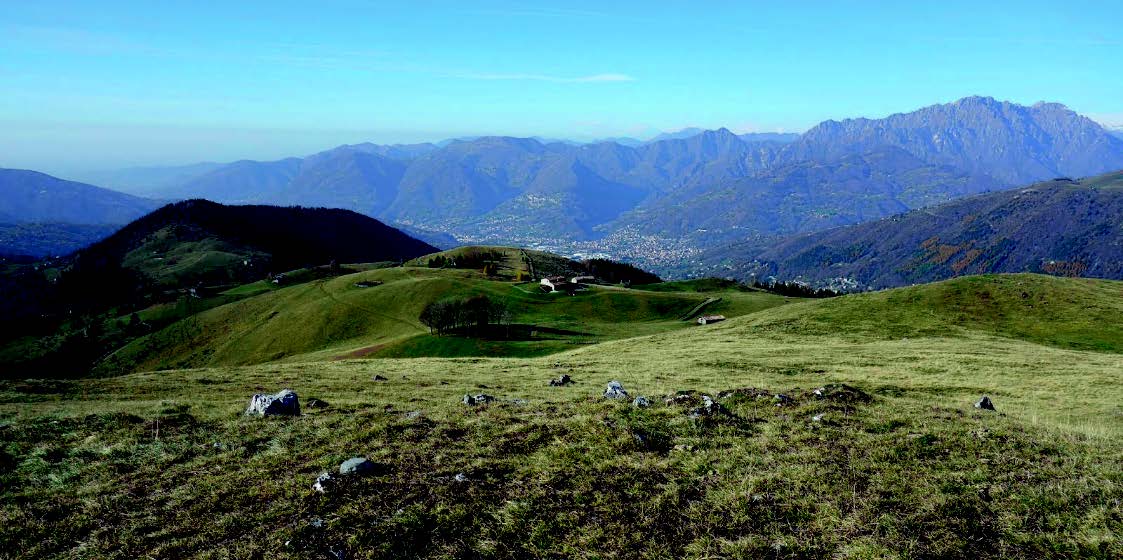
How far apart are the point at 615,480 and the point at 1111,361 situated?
54.1 metres

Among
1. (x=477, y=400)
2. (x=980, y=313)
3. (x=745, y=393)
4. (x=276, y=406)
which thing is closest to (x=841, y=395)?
(x=745, y=393)

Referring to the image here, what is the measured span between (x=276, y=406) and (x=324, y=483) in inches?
439

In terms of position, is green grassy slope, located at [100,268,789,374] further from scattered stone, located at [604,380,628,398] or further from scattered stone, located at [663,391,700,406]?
scattered stone, located at [663,391,700,406]

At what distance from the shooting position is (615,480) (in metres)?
14.6

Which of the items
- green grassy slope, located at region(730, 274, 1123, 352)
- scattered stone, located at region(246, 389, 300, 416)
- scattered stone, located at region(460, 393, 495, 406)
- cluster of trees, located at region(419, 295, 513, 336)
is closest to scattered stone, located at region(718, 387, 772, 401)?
scattered stone, located at region(460, 393, 495, 406)

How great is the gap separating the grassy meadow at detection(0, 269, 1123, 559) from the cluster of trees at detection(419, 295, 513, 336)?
240 ft

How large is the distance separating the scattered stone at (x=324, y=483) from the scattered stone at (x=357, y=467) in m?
0.46

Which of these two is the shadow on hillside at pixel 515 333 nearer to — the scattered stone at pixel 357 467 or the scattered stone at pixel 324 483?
the scattered stone at pixel 357 467

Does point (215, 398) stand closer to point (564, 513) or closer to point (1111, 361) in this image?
point (564, 513)

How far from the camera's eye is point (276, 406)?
78.5 feet

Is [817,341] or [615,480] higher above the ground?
[615,480]

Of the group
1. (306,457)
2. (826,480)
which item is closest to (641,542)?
(826,480)

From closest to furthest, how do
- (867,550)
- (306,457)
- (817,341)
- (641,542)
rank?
(867,550)
(641,542)
(306,457)
(817,341)

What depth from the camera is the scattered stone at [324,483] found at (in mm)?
14282
